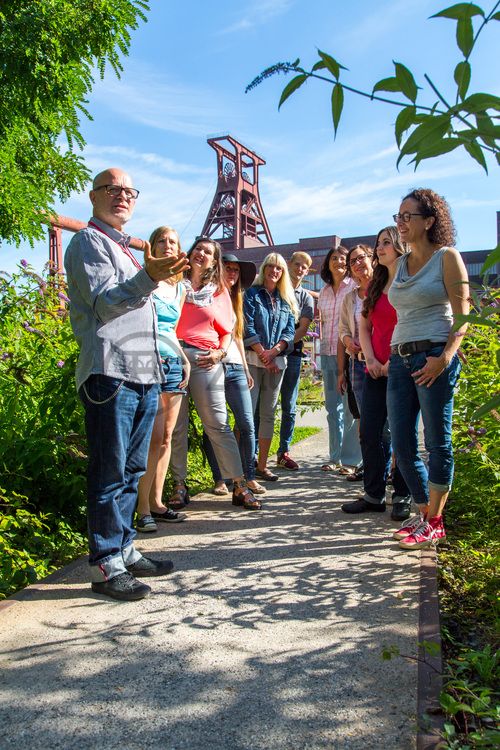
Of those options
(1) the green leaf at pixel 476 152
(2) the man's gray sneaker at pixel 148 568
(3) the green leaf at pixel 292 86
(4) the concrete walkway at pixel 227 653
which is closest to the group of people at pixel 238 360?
(2) the man's gray sneaker at pixel 148 568

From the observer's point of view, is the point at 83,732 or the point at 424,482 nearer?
the point at 83,732

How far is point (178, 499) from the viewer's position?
4.75m

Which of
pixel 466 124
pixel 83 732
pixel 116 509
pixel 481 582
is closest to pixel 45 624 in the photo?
pixel 116 509

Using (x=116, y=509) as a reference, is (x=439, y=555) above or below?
below

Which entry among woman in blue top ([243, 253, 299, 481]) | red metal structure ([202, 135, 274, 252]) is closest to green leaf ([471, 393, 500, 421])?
woman in blue top ([243, 253, 299, 481])

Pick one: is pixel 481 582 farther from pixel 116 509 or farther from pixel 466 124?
pixel 466 124

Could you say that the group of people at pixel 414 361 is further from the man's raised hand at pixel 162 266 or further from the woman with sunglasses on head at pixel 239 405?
the man's raised hand at pixel 162 266

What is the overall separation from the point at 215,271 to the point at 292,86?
151 inches

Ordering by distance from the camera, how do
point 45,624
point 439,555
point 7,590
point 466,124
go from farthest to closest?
point 439,555, point 7,590, point 45,624, point 466,124

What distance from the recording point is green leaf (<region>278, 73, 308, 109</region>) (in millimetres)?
995

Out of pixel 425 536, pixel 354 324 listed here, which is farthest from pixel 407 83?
pixel 354 324

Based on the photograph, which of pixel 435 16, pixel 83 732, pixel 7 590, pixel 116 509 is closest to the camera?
pixel 435 16

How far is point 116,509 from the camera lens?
9.90 ft

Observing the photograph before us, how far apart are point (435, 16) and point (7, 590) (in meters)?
Result: 3.18
